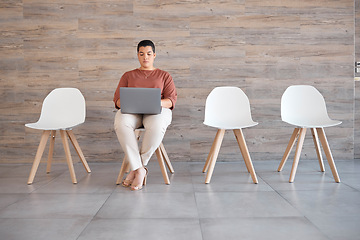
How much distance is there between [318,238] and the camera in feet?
5.16

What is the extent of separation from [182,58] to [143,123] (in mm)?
1222

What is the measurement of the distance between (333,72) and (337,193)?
181 cm

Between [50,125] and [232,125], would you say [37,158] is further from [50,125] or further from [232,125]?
[232,125]

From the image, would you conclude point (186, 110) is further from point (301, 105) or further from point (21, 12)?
point (21, 12)

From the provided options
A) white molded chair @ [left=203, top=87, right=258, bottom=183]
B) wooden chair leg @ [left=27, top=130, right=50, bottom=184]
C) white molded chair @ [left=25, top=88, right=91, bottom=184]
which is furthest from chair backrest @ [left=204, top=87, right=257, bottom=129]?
wooden chair leg @ [left=27, top=130, right=50, bottom=184]

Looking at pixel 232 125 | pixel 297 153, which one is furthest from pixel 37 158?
pixel 297 153

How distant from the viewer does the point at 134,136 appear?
103 inches

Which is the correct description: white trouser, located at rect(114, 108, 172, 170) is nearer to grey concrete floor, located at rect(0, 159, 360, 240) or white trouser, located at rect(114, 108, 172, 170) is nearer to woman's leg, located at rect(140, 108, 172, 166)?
woman's leg, located at rect(140, 108, 172, 166)

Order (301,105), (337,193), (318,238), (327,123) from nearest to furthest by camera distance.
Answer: (318,238), (337,193), (327,123), (301,105)

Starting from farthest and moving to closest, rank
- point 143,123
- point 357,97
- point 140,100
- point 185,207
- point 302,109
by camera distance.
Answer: point 357,97, point 302,109, point 143,123, point 140,100, point 185,207

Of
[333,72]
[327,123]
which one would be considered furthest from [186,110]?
[333,72]

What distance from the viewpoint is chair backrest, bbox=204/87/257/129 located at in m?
3.12

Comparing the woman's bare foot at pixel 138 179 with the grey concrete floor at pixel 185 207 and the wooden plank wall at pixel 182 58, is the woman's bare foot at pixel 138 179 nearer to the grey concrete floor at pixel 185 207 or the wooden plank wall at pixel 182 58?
the grey concrete floor at pixel 185 207

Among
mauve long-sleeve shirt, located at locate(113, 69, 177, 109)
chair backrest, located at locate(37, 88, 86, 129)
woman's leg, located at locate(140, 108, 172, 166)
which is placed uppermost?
mauve long-sleeve shirt, located at locate(113, 69, 177, 109)
